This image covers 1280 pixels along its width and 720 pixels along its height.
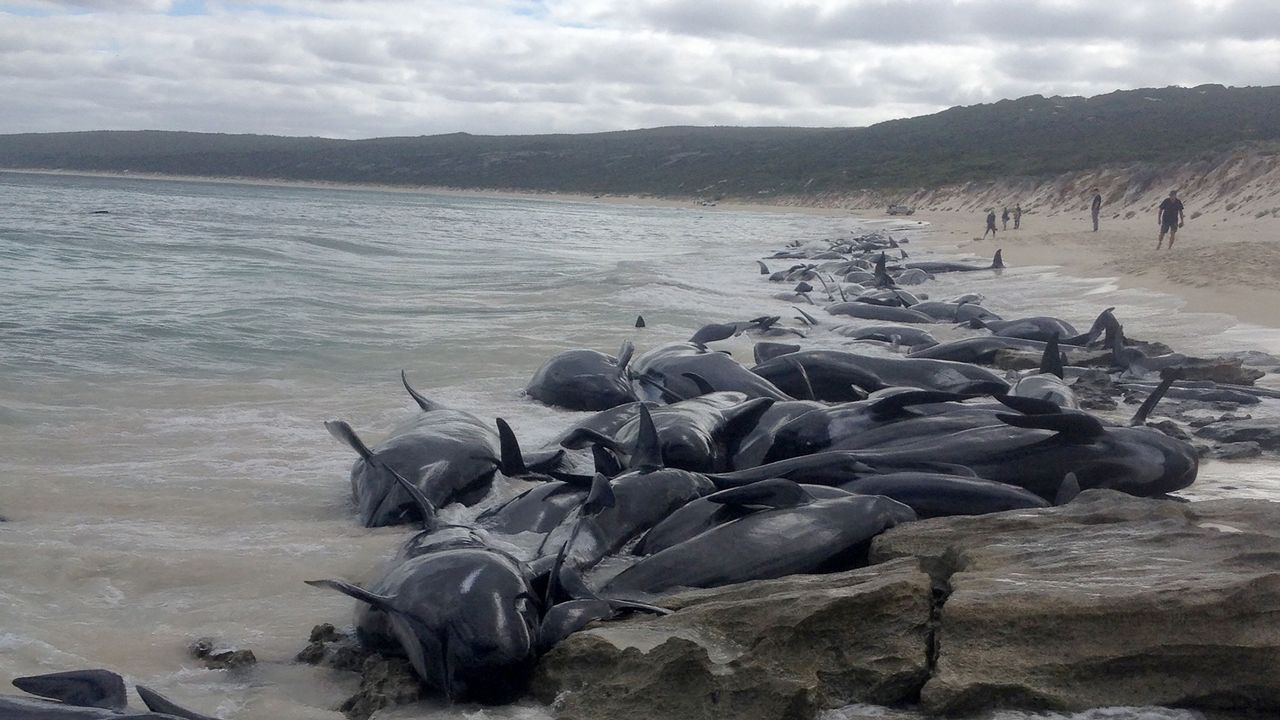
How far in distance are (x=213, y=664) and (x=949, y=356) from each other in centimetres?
723

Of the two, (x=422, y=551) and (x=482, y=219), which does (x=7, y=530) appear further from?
(x=482, y=219)

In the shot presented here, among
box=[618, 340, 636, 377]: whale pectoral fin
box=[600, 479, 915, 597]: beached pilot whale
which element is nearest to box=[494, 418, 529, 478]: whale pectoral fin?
box=[600, 479, 915, 597]: beached pilot whale

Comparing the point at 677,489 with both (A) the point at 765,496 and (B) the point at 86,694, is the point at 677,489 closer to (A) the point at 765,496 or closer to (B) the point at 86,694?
(A) the point at 765,496

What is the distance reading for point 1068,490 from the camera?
4.92 meters

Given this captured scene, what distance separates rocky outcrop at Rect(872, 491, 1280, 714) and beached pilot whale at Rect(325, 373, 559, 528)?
2.84 m

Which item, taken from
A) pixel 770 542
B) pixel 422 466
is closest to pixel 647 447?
pixel 770 542

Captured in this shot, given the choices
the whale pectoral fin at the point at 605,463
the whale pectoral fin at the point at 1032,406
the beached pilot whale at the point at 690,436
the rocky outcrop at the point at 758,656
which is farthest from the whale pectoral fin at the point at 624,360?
the rocky outcrop at the point at 758,656

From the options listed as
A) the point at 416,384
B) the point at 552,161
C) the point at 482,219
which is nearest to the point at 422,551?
the point at 416,384

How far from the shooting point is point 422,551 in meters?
4.35

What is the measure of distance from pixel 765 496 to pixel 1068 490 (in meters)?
1.45

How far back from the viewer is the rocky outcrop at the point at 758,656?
3.37 metres

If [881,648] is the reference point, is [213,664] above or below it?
below

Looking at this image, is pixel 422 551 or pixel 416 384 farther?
pixel 416 384

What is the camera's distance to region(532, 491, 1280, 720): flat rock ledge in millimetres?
3258
